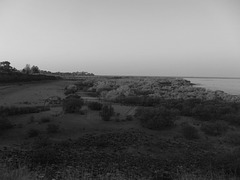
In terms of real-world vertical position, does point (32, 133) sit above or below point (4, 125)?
below

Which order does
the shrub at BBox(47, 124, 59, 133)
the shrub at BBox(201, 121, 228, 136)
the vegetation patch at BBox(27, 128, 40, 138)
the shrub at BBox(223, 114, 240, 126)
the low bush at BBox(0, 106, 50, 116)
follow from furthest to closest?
the low bush at BBox(0, 106, 50, 116) → the shrub at BBox(223, 114, 240, 126) → the shrub at BBox(201, 121, 228, 136) → the shrub at BBox(47, 124, 59, 133) → the vegetation patch at BBox(27, 128, 40, 138)

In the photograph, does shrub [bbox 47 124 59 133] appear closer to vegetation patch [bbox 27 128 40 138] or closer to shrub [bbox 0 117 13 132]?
vegetation patch [bbox 27 128 40 138]

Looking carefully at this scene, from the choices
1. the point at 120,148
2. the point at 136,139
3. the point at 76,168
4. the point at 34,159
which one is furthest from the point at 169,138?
the point at 34,159

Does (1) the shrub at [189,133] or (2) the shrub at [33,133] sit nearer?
(2) the shrub at [33,133]

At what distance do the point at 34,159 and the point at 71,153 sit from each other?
1.94m

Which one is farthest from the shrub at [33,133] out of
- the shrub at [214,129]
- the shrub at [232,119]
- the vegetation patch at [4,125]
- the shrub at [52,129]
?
the shrub at [232,119]

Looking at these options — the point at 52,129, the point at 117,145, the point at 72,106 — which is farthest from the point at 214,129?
the point at 72,106

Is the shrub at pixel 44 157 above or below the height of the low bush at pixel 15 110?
below

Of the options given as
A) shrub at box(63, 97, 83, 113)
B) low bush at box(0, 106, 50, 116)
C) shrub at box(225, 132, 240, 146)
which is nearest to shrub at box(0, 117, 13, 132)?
low bush at box(0, 106, 50, 116)

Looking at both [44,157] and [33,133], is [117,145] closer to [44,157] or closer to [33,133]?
[44,157]

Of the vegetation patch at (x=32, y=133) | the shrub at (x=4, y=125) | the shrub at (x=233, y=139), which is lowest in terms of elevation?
the shrub at (x=233, y=139)

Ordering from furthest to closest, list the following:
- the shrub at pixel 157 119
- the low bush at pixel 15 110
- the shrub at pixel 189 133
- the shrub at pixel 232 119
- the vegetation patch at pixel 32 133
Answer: the low bush at pixel 15 110 → the shrub at pixel 232 119 → the shrub at pixel 157 119 → the shrub at pixel 189 133 → the vegetation patch at pixel 32 133

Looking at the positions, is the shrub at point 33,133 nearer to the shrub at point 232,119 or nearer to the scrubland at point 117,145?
the scrubland at point 117,145

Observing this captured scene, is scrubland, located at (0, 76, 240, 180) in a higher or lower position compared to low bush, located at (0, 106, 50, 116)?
lower
